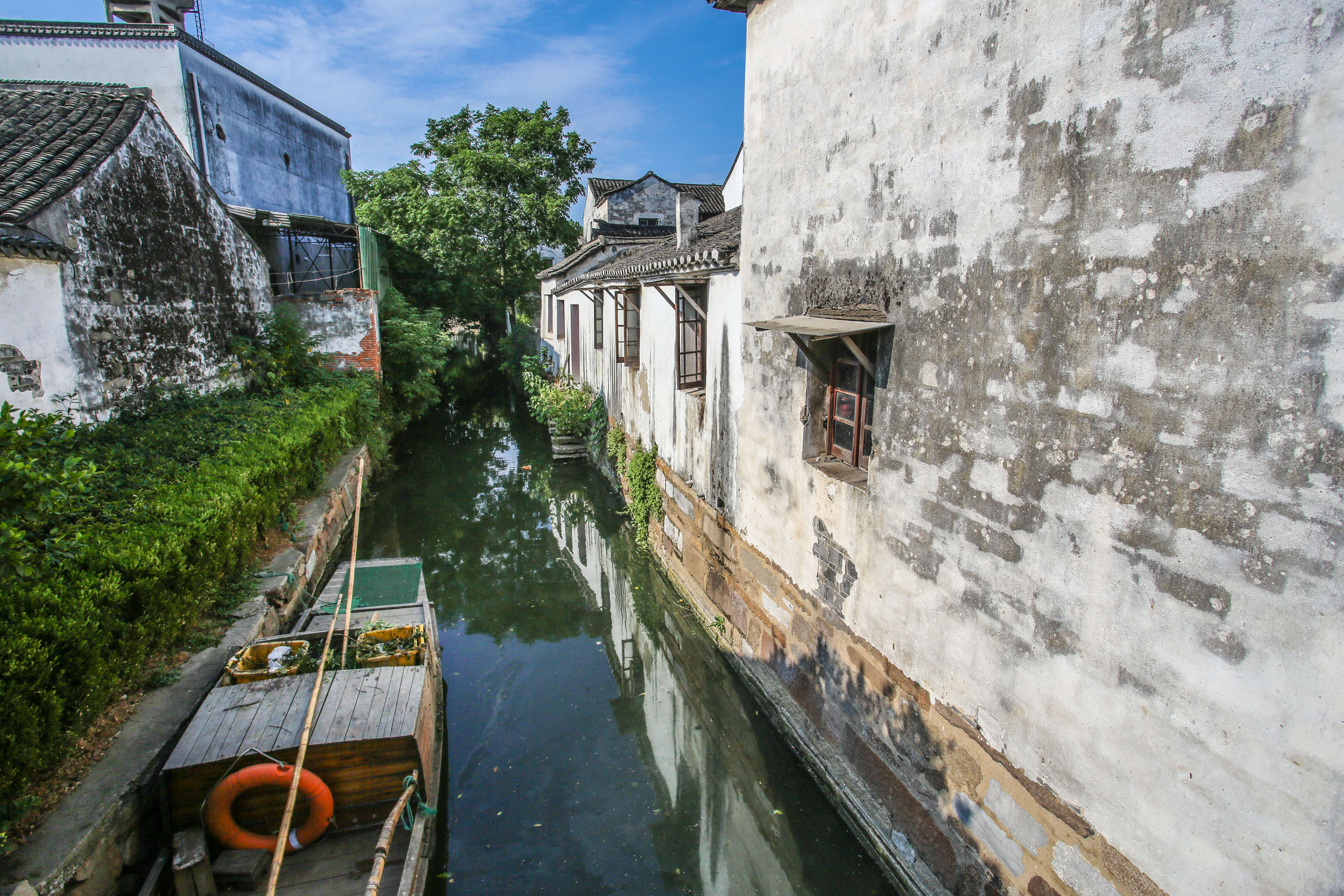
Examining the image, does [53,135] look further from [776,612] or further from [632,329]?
[776,612]

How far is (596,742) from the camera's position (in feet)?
20.5

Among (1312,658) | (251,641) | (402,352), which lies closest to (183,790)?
(251,641)

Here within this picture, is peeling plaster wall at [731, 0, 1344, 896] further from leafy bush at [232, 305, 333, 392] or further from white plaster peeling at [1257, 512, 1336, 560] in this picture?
leafy bush at [232, 305, 333, 392]

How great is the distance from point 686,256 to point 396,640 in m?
4.88

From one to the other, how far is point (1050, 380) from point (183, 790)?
5303 mm

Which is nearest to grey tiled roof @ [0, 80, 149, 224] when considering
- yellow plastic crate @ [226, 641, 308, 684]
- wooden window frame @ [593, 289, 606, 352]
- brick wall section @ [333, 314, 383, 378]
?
brick wall section @ [333, 314, 383, 378]

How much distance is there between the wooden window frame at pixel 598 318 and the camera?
13.8 metres

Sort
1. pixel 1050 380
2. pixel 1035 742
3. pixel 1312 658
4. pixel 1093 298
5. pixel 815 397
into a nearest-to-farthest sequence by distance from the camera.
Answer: pixel 1312 658 < pixel 1093 298 < pixel 1050 380 < pixel 1035 742 < pixel 815 397

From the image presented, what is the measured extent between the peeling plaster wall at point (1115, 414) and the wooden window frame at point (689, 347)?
384cm

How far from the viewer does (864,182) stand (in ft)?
14.8

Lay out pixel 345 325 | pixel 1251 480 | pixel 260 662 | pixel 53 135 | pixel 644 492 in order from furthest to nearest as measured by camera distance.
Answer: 1. pixel 345 325
2. pixel 644 492
3. pixel 53 135
4. pixel 260 662
5. pixel 1251 480

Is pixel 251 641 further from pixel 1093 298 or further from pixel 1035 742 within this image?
pixel 1093 298

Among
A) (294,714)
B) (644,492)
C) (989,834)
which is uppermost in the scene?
(644,492)

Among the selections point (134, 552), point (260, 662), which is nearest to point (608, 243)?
point (260, 662)
